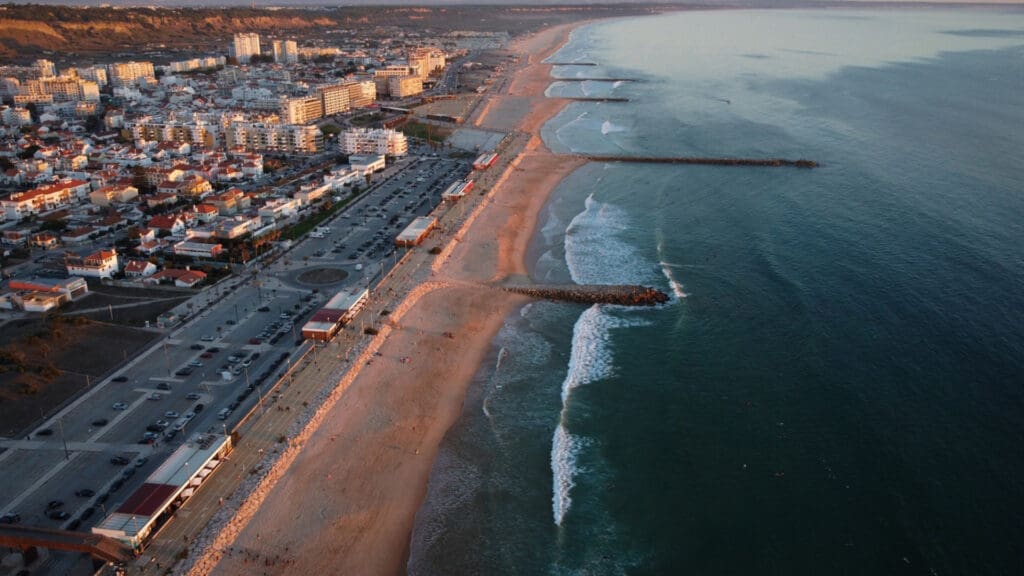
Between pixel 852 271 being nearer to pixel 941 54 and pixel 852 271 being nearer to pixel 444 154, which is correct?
pixel 444 154

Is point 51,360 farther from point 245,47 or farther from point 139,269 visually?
point 245,47

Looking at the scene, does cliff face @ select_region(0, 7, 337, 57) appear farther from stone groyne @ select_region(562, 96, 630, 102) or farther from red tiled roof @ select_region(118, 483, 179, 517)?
red tiled roof @ select_region(118, 483, 179, 517)

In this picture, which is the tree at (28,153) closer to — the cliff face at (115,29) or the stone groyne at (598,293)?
the stone groyne at (598,293)

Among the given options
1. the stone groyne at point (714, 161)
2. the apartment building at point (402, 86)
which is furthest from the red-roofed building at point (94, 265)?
the apartment building at point (402, 86)


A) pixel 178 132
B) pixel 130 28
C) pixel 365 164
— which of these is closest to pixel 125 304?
pixel 365 164

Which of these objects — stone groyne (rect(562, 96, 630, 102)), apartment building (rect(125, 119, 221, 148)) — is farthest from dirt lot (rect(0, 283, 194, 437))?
stone groyne (rect(562, 96, 630, 102))
